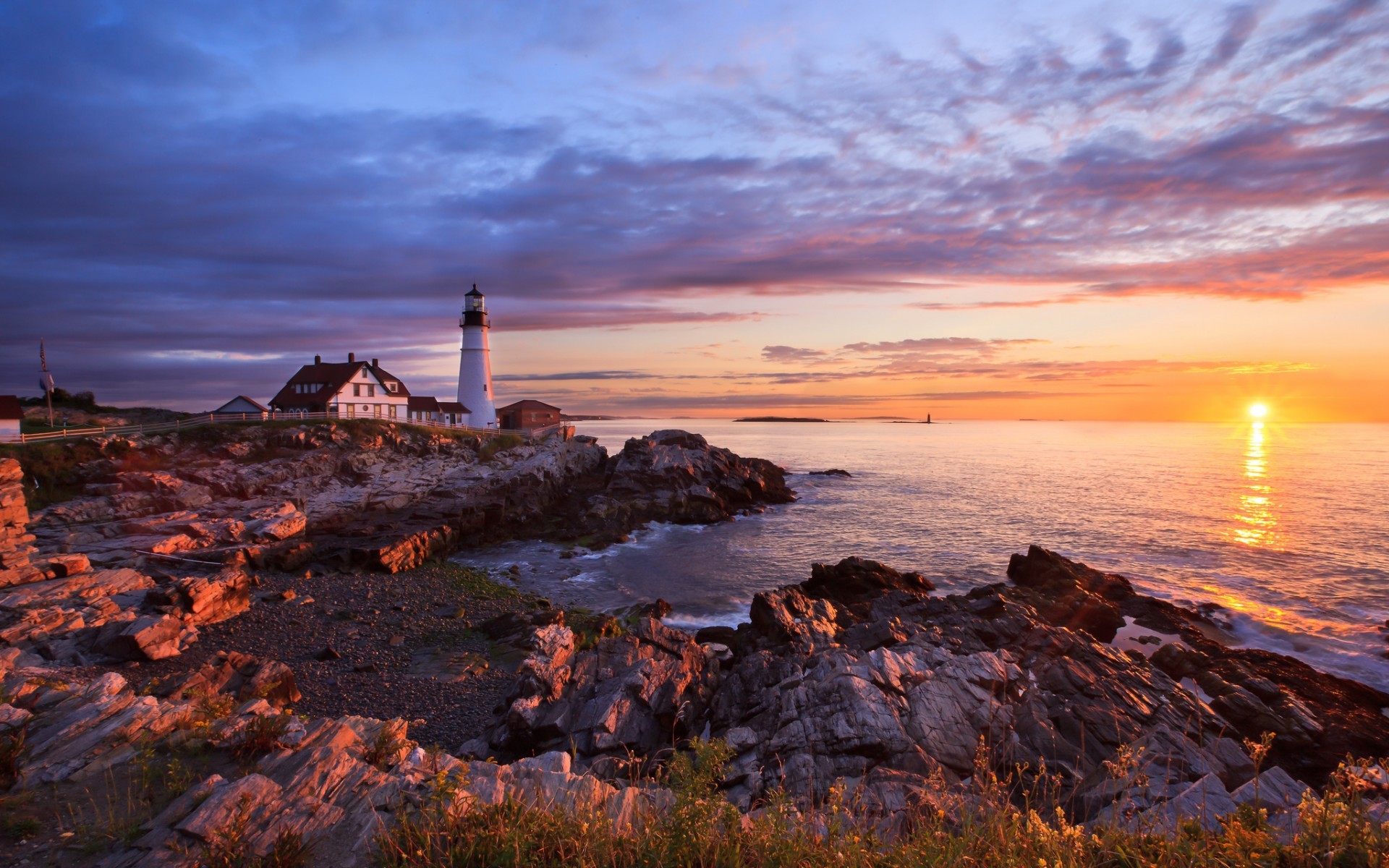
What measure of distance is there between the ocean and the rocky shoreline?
3102mm

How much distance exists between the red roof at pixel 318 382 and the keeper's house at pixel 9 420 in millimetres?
17921

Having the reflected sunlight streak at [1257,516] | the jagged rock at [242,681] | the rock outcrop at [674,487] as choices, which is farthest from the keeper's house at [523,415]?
the reflected sunlight streak at [1257,516]

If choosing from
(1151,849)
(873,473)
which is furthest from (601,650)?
(873,473)

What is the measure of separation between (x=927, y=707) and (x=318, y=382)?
5686cm

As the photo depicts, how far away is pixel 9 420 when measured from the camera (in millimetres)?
32625

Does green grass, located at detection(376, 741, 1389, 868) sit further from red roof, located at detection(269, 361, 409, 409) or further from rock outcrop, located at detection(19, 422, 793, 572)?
red roof, located at detection(269, 361, 409, 409)

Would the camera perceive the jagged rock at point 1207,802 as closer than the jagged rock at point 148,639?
Yes

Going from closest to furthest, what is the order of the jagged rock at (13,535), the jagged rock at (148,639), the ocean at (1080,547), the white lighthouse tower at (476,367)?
the jagged rock at (148,639), the jagged rock at (13,535), the ocean at (1080,547), the white lighthouse tower at (476,367)

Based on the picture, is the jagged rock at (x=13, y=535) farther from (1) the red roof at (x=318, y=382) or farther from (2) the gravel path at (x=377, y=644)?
(1) the red roof at (x=318, y=382)

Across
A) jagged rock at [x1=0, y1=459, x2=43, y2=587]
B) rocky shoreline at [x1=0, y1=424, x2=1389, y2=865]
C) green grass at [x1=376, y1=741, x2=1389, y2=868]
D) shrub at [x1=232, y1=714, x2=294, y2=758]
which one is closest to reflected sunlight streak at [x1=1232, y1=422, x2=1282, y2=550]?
rocky shoreline at [x1=0, y1=424, x2=1389, y2=865]

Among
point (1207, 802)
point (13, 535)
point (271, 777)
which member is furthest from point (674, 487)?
point (271, 777)

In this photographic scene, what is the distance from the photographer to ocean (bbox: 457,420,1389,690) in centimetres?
2475

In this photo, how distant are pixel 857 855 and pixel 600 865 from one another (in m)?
1.83

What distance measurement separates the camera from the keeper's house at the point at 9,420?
3198cm
